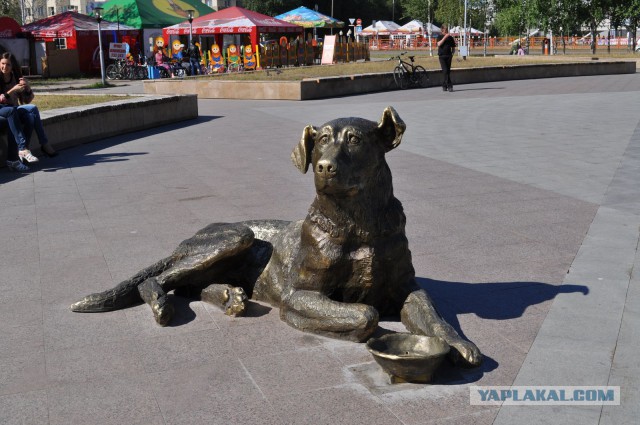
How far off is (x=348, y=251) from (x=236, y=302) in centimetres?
105

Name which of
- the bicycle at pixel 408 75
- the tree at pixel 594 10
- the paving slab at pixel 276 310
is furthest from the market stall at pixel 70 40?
the tree at pixel 594 10

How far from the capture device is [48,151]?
482 inches

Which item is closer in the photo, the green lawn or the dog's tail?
the dog's tail

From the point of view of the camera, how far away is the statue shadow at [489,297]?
5.12 m

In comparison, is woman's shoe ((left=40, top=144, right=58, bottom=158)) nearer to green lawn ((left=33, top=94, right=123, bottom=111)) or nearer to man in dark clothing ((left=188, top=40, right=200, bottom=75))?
green lawn ((left=33, top=94, right=123, bottom=111))

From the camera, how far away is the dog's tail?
525 cm

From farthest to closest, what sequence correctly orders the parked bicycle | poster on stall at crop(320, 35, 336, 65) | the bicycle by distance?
1. poster on stall at crop(320, 35, 336, 65)
2. the parked bicycle
3. the bicycle

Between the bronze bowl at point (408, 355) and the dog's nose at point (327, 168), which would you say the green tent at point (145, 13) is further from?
the bronze bowl at point (408, 355)

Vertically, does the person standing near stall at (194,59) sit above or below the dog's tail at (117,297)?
above

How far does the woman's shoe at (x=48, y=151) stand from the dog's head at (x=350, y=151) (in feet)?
29.1

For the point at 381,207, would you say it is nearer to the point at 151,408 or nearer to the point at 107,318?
the point at 151,408

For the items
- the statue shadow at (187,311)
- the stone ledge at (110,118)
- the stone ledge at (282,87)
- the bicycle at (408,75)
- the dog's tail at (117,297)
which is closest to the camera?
the statue shadow at (187,311)

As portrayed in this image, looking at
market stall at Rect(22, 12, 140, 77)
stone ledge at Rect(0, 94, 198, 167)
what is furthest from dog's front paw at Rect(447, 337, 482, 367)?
market stall at Rect(22, 12, 140, 77)

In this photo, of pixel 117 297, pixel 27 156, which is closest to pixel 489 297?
pixel 117 297
